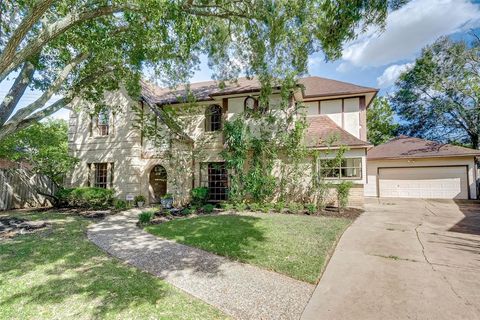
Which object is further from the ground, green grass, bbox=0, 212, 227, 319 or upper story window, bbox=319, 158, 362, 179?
upper story window, bbox=319, 158, 362, 179

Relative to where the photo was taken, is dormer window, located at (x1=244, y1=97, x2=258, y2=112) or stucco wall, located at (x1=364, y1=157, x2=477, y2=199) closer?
dormer window, located at (x1=244, y1=97, x2=258, y2=112)

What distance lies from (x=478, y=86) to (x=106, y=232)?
30.1m

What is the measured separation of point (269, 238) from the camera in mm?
7219

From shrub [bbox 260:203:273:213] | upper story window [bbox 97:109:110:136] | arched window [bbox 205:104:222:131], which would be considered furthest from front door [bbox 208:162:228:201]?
upper story window [bbox 97:109:110:136]

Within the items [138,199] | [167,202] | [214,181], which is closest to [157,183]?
[138,199]

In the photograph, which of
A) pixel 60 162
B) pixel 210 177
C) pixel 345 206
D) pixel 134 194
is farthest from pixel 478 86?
pixel 60 162

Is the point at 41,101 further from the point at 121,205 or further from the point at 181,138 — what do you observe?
the point at 121,205

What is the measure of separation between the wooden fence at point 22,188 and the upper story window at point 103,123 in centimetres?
442

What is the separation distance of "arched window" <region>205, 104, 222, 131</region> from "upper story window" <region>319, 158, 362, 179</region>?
6734 millimetres

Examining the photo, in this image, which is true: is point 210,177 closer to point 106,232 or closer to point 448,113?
point 106,232

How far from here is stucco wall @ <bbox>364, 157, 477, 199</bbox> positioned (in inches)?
635

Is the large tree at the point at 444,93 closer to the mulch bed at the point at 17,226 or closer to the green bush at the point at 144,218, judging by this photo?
the green bush at the point at 144,218

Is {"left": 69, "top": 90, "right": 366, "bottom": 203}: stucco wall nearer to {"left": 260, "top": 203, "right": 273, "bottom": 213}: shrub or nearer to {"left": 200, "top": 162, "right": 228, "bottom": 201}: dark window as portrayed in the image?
{"left": 200, "top": 162, "right": 228, "bottom": 201}: dark window

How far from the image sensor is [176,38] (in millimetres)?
8406
